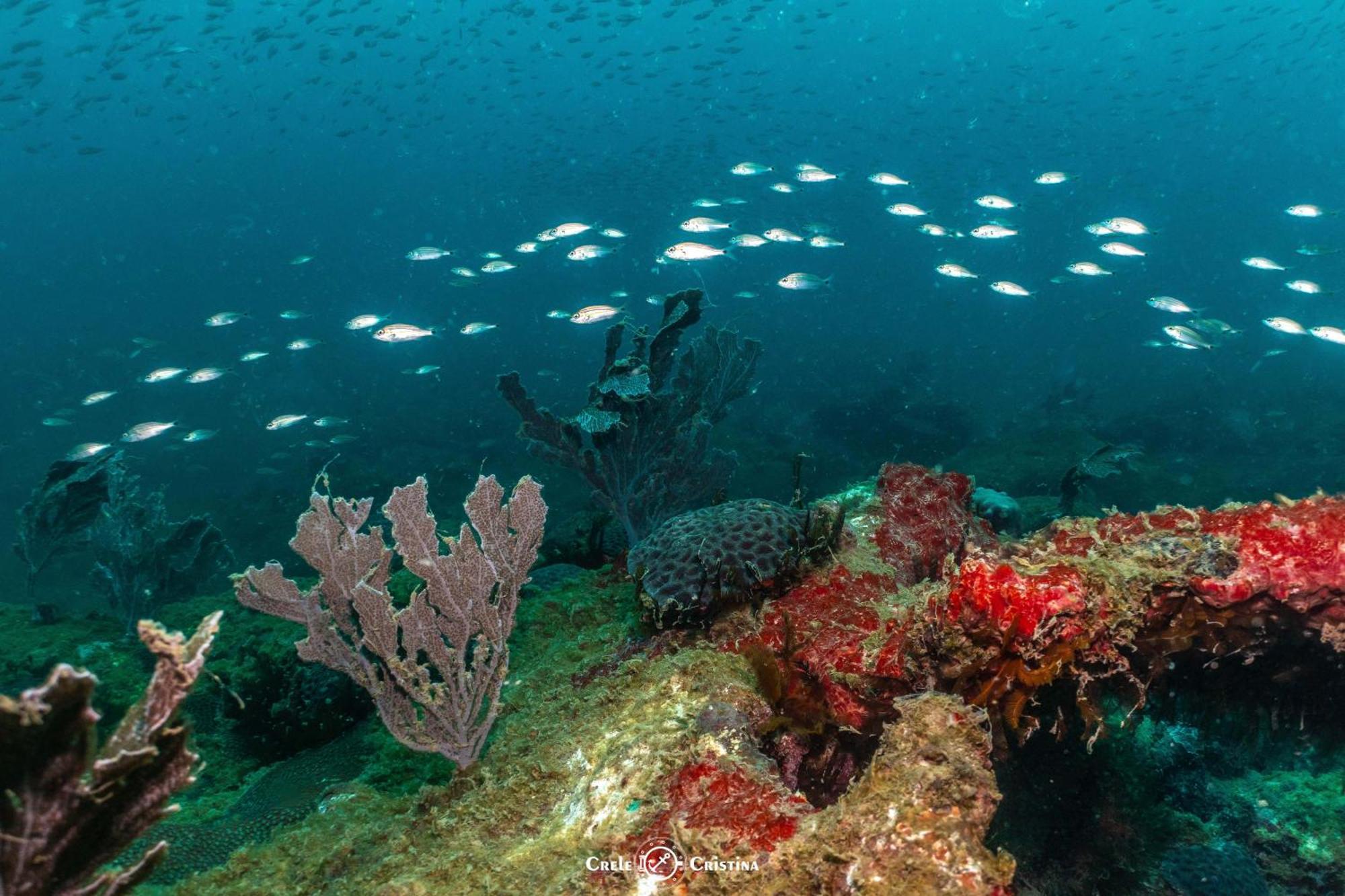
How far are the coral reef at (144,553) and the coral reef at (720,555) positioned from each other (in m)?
8.32

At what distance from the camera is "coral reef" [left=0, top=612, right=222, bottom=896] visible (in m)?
1.33

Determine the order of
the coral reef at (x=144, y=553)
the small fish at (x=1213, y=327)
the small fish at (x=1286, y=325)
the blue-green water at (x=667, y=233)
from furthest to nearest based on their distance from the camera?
the blue-green water at (x=667, y=233), the small fish at (x=1213, y=327), the small fish at (x=1286, y=325), the coral reef at (x=144, y=553)

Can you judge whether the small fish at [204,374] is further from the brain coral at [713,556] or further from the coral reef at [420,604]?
the brain coral at [713,556]

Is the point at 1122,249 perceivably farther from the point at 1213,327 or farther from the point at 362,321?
the point at 362,321

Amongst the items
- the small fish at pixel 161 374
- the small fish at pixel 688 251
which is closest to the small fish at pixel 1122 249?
the small fish at pixel 688 251

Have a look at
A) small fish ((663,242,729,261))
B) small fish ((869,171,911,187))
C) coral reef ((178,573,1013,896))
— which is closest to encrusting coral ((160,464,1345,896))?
coral reef ((178,573,1013,896))

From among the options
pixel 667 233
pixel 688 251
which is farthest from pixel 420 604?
pixel 667 233

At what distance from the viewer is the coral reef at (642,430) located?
8289mm

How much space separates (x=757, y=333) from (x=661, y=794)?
52.9 m

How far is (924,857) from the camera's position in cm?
188

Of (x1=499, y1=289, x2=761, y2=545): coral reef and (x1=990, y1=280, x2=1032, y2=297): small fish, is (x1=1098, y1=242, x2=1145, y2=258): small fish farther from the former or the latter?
(x1=499, y1=289, x2=761, y2=545): coral reef

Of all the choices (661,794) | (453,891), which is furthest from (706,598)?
(453,891)

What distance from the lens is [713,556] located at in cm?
439

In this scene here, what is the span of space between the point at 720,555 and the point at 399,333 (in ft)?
25.7
